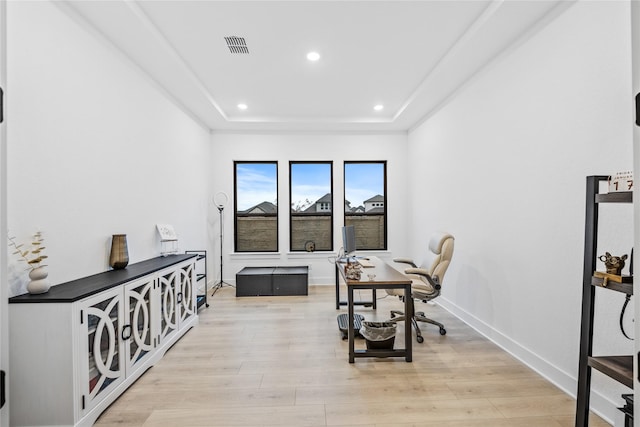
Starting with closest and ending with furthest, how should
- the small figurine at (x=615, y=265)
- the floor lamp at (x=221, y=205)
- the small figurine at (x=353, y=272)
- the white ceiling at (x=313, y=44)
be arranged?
the small figurine at (x=615, y=265), the white ceiling at (x=313, y=44), the small figurine at (x=353, y=272), the floor lamp at (x=221, y=205)

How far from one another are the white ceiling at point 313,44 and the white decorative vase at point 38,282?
6.35ft

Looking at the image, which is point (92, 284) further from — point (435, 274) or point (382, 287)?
point (435, 274)

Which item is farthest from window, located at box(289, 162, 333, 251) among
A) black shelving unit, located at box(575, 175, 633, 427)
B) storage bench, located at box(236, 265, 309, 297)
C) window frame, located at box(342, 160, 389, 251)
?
black shelving unit, located at box(575, 175, 633, 427)

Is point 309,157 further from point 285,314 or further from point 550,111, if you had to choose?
point 550,111

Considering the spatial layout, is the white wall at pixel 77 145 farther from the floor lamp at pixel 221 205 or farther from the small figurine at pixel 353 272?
the small figurine at pixel 353 272

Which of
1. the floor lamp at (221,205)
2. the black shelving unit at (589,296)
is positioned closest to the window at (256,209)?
the floor lamp at (221,205)

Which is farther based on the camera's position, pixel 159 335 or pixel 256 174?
pixel 256 174

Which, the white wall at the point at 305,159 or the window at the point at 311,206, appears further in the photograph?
the window at the point at 311,206

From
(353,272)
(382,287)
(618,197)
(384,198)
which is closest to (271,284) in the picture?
(353,272)

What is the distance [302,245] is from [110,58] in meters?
4.05

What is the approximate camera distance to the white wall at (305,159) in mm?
5797

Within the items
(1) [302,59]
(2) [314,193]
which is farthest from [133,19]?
(2) [314,193]

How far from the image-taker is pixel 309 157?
19.2 feet

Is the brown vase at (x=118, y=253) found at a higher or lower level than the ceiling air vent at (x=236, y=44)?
lower
